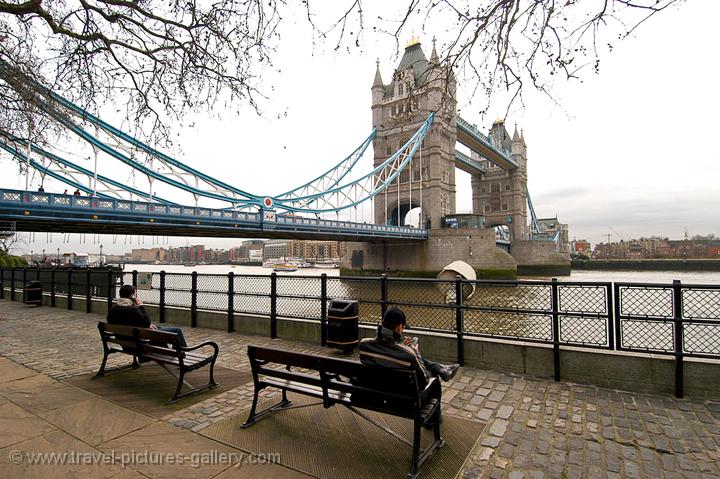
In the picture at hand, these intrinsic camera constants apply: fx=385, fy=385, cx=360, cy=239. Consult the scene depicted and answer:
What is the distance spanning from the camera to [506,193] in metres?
74.8

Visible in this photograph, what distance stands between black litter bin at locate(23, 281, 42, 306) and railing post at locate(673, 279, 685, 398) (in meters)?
14.7

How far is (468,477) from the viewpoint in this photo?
2.52 meters

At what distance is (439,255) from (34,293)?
109 feet

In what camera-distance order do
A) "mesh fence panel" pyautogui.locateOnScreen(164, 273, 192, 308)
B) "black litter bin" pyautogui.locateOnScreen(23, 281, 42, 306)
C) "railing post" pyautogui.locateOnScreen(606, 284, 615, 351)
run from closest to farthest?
"railing post" pyautogui.locateOnScreen(606, 284, 615, 351)
"mesh fence panel" pyautogui.locateOnScreen(164, 273, 192, 308)
"black litter bin" pyautogui.locateOnScreen(23, 281, 42, 306)

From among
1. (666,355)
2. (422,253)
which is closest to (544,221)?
(422,253)

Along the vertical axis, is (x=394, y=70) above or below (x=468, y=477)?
above

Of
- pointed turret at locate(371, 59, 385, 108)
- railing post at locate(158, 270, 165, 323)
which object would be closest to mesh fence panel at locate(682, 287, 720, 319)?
railing post at locate(158, 270, 165, 323)

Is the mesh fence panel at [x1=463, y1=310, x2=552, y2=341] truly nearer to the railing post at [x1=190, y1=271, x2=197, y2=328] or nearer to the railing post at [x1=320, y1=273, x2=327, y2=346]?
the railing post at [x1=320, y1=273, x2=327, y2=346]

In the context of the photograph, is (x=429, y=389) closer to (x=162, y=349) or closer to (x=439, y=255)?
(x=162, y=349)

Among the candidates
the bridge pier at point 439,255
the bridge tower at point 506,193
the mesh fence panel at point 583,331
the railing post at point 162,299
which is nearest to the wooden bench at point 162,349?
the railing post at point 162,299

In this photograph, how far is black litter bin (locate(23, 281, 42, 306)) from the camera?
11328mm

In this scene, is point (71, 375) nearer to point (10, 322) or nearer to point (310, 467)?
point (310, 467)

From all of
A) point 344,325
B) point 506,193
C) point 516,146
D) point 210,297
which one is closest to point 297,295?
point 344,325

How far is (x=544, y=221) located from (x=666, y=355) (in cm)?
11035
